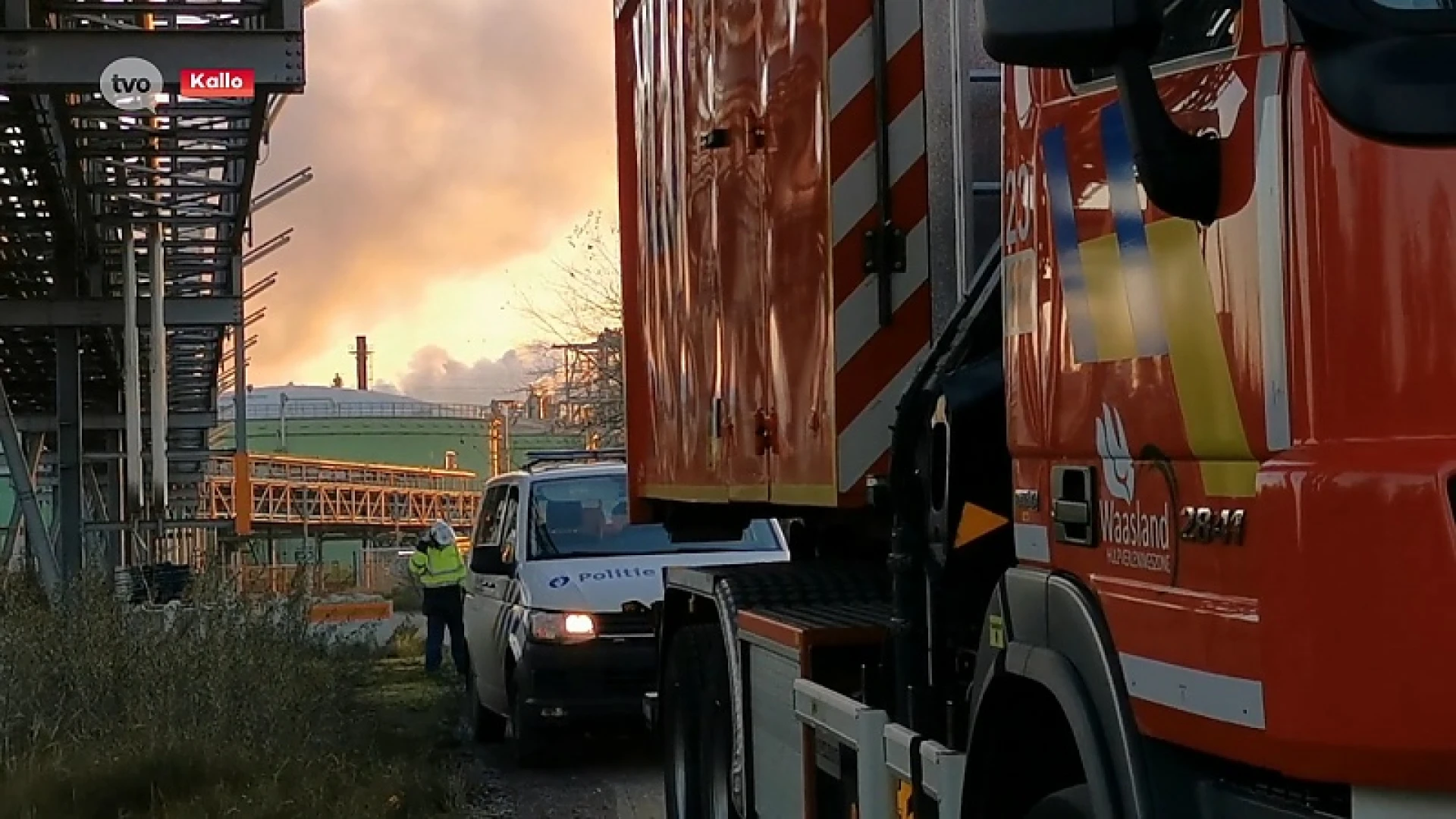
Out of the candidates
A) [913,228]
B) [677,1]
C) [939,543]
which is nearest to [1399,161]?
[939,543]

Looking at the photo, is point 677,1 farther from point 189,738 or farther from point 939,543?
point 189,738

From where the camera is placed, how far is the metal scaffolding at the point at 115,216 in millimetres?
15898

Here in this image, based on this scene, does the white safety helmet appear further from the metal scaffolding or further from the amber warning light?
the amber warning light

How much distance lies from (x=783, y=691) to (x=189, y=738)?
4212 mm

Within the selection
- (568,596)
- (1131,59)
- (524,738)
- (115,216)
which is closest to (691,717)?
(568,596)

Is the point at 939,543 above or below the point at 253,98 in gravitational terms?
below

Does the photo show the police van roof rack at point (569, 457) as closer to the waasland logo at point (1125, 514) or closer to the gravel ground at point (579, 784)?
the gravel ground at point (579, 784)

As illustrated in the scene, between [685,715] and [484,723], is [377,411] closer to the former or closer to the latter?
[484,723]

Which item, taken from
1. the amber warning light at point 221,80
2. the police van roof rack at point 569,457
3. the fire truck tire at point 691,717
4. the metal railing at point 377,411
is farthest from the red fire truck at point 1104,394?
the metal railing at point 377,411

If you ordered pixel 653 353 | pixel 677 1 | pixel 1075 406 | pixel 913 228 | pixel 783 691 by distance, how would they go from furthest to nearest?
pixel 653 353 < pixel 677 1 < pixel 783 691 < pixel 913 228 < pixel 1075 406

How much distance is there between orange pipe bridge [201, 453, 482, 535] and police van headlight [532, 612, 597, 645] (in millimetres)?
35536

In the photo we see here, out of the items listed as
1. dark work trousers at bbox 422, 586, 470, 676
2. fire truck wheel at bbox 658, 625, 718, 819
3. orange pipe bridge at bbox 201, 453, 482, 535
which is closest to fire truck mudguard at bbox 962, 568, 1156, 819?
fire truck wheel at bbox 658, 625, 718, 819

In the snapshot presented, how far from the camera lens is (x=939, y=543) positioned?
4.47m

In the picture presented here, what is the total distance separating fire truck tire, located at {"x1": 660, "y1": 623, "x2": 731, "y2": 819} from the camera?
7.32 metres
